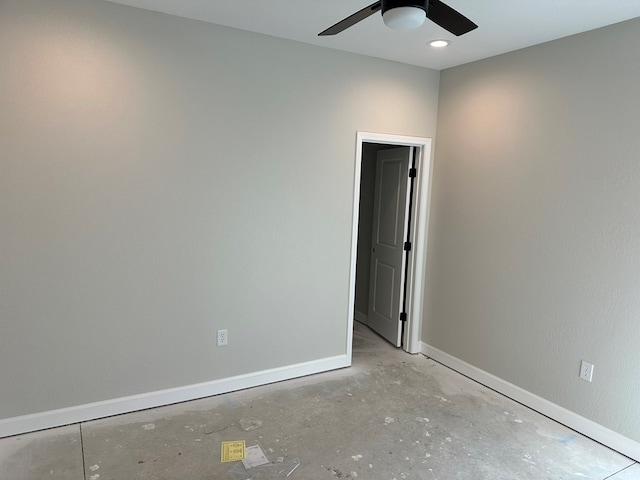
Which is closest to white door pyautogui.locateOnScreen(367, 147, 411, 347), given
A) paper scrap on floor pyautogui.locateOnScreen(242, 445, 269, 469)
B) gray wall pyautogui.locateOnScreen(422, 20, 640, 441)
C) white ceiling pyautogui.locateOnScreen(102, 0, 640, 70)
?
gray wall pyautogui.locateOnScreen(422, 20, 640, 441)

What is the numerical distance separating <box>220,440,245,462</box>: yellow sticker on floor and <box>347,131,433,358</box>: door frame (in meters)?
1.41

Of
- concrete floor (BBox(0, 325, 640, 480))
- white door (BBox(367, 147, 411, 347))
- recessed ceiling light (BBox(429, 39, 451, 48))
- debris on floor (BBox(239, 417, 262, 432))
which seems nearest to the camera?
concrete floor (BBox(0, 325, 640, 480))

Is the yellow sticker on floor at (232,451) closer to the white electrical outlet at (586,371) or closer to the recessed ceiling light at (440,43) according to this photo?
the white electrical outlet at (586,371)

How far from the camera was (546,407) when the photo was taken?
9.71 feet

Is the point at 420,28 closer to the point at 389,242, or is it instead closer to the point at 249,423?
the point at 389,242

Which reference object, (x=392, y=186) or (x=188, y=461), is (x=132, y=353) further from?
(x=392, y=186)

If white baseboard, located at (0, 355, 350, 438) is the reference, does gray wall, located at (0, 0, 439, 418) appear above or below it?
above

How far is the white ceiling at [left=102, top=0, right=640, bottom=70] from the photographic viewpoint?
2295mm

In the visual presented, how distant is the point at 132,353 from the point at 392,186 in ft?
8.89

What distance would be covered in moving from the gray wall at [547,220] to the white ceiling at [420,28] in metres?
0.20

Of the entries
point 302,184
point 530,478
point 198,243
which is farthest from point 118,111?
point 530,478

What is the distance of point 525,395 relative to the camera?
310 centimetres

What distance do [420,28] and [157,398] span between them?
3.04 metres

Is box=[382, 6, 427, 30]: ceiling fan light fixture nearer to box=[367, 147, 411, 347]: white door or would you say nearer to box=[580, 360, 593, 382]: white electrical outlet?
box=[367, 147, 411, 347]: white door
